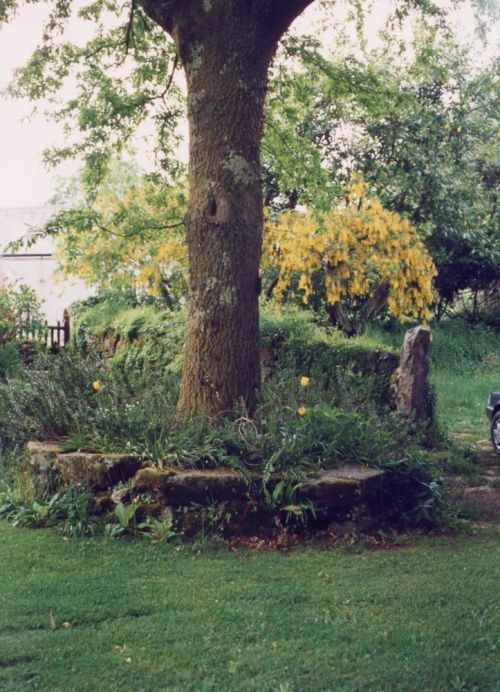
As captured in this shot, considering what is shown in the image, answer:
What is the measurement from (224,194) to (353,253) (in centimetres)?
789

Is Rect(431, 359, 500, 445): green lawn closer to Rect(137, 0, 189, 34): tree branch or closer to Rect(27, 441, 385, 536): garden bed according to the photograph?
Rect(27, 441, 385, 536): garden bed

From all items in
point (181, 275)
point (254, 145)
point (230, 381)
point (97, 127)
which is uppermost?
Answer: point (97, 127)

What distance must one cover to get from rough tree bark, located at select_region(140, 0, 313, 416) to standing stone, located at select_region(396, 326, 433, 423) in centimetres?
249

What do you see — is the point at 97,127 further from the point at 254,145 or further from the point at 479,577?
the point at 479,577

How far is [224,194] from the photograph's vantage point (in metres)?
7.65

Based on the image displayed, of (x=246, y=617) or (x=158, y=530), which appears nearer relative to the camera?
(x=246, y=617)

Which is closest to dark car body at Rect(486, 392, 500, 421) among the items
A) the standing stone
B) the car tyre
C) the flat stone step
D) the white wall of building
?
the car tyre

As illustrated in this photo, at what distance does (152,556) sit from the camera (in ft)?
19.2

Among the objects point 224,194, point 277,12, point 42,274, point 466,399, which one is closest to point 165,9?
point 277,12

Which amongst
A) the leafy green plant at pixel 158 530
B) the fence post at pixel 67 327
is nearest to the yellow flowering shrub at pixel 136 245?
the fence post at pixel 67 327

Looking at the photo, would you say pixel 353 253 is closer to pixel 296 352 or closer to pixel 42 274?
pixel 296 352

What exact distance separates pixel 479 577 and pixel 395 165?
12.5m

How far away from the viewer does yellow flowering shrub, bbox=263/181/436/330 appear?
14.8 meters

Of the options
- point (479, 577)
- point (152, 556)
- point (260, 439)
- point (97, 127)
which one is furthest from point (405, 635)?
point (97, 127)
